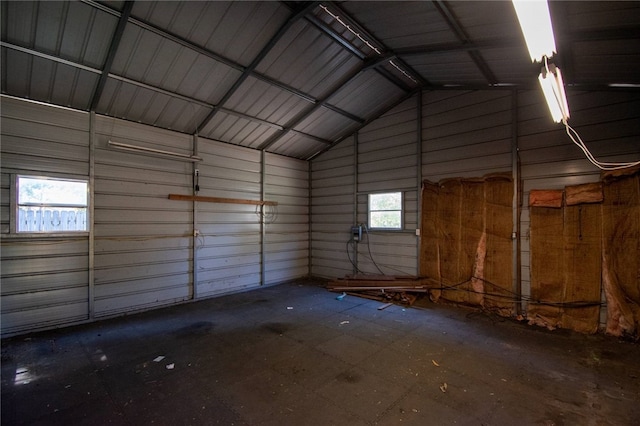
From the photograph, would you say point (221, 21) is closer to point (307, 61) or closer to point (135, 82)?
point (307, 61)

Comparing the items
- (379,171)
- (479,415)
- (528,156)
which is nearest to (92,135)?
(379,171)

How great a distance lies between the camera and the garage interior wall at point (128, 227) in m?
4.01

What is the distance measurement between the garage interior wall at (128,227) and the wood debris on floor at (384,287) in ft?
6.60

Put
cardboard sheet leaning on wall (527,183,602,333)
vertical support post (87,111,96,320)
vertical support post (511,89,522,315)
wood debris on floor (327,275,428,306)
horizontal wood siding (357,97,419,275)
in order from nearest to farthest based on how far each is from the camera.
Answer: cardboard sheet leaning on wall (527,183,602,333) < vertical support post (87,111,96,320) < vertical support post (511,89,522,315) < wood debris on floor (327,275,428,306) < horizontal wood siding (357,97,419,275)

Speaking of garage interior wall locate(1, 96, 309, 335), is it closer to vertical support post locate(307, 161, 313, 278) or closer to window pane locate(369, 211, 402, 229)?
vertical support post locate(307, 161, 313, 278)

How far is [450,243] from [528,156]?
1.95m

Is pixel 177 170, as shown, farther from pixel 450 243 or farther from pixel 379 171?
pixel 450 243

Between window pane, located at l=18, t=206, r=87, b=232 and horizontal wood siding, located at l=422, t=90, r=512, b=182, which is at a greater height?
horizontal wood siding, located at l=422, t=90, r=512, b=182

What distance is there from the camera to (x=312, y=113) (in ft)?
19.5

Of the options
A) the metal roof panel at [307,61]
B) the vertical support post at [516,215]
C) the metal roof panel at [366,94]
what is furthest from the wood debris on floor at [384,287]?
the metal roof panel at [307,61]

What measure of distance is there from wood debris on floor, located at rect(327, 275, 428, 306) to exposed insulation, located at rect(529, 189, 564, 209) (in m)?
2.37

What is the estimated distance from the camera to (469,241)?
527 cm

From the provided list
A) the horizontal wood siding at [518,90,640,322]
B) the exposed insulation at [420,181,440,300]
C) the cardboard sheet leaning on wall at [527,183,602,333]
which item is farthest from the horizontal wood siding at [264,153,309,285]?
the cardboard sheet leaning on wall at [527,183,602,333]

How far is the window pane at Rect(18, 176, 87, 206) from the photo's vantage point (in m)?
4.02
